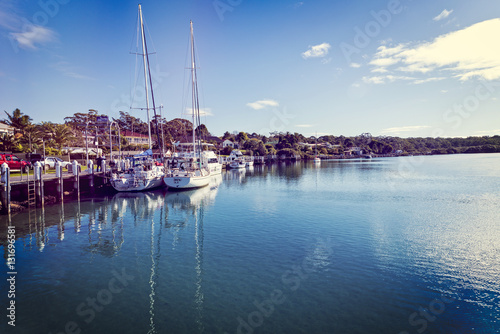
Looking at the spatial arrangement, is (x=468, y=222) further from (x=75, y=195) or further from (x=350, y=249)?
(x=75, y=195)

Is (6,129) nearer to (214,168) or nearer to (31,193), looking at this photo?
(31,193)

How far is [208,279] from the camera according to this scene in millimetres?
12969

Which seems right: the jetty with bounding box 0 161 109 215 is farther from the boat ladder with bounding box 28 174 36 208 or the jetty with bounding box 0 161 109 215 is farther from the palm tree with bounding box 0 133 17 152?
the palm tree with bounding box 0 133 17 152

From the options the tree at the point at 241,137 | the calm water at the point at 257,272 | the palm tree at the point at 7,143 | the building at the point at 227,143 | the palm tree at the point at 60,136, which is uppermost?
the tree at the point at 241,137

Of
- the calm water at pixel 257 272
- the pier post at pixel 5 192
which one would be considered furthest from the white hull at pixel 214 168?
the pier post at pixel 5 192

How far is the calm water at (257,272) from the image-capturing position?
9.80m

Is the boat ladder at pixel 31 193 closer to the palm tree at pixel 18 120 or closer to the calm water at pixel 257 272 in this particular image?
the calm water at pixel 257 272

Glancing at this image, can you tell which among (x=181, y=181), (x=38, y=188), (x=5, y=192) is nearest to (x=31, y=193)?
(x=38, y=188)

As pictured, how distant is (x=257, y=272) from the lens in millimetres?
13648

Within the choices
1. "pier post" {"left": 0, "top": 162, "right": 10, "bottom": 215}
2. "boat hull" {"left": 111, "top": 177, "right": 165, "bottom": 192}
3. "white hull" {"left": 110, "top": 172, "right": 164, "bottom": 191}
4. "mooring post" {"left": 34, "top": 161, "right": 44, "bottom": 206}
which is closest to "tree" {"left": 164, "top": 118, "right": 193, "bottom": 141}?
"boat hull" {"left": 111, "top": 177, "right": 165, "bottom": 192}

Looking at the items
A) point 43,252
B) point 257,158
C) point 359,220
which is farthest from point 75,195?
point 257,158

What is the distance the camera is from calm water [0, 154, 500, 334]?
980 cm

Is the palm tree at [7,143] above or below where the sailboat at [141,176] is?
above

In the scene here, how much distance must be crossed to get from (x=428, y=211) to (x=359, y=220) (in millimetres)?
8685
